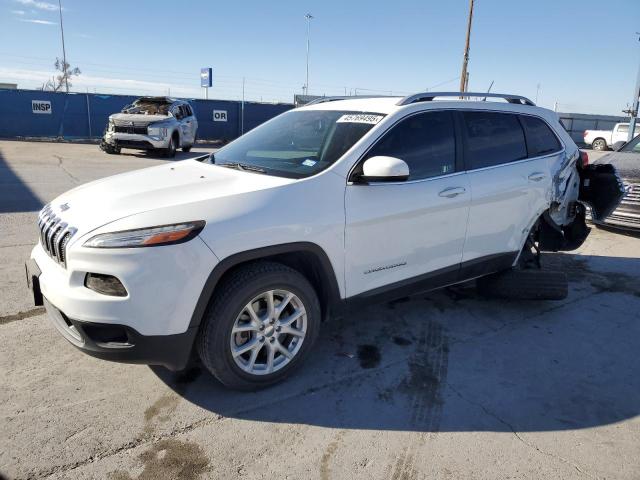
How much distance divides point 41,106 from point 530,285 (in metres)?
21.4

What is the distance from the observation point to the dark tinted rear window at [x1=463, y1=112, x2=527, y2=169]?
399cm

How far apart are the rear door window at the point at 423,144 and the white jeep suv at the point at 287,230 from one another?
11mm

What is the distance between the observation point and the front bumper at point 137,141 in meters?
14.8

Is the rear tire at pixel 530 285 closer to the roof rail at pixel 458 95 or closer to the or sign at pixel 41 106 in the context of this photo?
the roof rail at pixel 458 95

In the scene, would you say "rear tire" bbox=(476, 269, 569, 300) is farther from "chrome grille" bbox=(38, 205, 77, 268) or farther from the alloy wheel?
"chrome grille" bbox=(38, 205, 77, 268)

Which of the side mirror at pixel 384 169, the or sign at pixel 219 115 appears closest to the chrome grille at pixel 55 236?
the side mirror at pixel 384 169

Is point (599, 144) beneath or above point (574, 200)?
above

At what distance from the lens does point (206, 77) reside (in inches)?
1105

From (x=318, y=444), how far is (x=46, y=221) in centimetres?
216

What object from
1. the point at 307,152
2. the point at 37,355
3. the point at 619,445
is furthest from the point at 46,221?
the point at 619,445

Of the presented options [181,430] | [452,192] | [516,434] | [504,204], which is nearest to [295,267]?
[181,430]

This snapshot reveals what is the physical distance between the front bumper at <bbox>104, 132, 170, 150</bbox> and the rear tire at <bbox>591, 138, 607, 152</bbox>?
2484 cm

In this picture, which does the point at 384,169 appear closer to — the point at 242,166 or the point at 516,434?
the point at 242,166

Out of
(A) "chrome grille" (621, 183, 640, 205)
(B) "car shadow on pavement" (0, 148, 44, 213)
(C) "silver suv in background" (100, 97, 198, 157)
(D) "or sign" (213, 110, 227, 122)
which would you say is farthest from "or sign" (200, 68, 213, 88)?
(A) "chrome grille" (621, 183, 640, 205)
